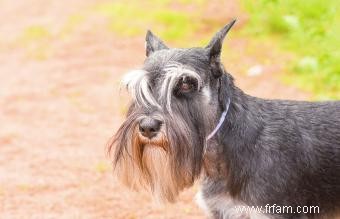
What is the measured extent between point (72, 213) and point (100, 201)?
504mm

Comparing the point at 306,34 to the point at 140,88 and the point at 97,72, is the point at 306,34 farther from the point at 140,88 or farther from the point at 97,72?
the point at 140,88

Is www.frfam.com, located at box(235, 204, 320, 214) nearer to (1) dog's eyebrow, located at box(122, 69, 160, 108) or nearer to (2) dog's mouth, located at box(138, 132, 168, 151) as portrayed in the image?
(2) dog's mouth, located at box(138, 132, 168, 151)

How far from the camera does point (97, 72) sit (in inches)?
596

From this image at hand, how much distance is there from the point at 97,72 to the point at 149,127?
32.0 feet

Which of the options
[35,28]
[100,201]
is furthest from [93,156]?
[35,28]

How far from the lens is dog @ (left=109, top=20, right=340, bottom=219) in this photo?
565cm

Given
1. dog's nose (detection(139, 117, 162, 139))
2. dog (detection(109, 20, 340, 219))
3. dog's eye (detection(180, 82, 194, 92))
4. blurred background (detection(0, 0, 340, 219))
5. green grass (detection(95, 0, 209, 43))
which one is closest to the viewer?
dog's nose (detection(139, 117, 162, 139))

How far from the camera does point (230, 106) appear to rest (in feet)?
20.5

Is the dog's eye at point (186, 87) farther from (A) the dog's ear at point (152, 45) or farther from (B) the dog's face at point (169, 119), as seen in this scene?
(A) the dog's ear at point (152, 45)

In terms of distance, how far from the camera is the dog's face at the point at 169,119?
5.59 m

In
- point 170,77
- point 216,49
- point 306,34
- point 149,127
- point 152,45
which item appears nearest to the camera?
point 149,127

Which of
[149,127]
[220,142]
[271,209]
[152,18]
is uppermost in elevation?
[152,18]

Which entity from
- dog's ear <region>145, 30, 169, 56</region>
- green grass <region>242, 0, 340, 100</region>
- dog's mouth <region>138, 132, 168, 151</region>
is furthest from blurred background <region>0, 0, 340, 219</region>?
dog's mouth <region>138, 132, 168, 151</region>

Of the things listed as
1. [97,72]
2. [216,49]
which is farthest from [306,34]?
[216,49]
